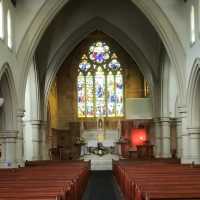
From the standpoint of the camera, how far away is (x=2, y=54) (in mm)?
18094

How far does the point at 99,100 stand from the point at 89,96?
847mm

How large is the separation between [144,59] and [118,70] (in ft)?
27.5

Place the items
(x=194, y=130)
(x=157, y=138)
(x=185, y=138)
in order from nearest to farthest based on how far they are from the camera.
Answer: (x=194, y=130) → (x=185, y=138) → (x=157, y=138)

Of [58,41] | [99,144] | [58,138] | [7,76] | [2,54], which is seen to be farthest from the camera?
[58,138]

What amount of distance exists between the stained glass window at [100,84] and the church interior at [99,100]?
3.1 inches

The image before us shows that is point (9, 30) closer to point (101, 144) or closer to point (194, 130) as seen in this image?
point (194, 130)

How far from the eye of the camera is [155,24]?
20.8 metres

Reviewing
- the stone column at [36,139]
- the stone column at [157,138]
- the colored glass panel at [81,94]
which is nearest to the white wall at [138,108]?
the stone column at [157,138]

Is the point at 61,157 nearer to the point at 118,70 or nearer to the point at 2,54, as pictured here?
the point at 118,70

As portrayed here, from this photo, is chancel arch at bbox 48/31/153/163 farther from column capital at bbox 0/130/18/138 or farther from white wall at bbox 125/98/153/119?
column capital at bbox 0/130/18/138

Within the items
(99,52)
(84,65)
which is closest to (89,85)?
(84,65)

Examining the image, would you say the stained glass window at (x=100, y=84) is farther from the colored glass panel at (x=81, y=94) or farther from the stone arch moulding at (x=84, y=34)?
the stone arch moulding at (x=84, y=34)

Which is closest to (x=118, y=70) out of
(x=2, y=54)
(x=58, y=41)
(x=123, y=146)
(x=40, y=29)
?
(x=123, y=146)

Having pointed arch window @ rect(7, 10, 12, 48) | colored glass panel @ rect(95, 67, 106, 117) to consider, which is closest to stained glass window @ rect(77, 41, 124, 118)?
colored glass panel @ rect(95, 67, 106, 117)
